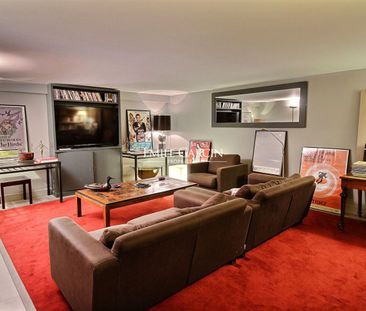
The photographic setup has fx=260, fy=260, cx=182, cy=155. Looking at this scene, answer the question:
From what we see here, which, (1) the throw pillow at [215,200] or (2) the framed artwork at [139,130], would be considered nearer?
(1) the throw pillow at [215,200]

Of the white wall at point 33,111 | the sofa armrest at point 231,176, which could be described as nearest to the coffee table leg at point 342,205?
the sofa armrest at point 231,176

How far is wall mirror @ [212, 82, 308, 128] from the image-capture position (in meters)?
4.46

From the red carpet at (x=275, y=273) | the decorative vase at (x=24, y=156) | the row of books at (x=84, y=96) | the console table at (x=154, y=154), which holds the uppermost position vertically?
the row of books at (x=84, y=96)

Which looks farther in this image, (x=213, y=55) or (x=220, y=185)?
(x=220, y=185)

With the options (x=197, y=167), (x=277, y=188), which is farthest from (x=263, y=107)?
(x=277, y=188)

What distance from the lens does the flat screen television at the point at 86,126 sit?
5062mm

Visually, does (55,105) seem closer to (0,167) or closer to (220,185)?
(0,167)

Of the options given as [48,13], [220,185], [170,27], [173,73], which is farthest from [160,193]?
[48,13]

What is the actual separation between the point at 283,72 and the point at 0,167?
4.56m

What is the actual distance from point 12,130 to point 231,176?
13.3ft

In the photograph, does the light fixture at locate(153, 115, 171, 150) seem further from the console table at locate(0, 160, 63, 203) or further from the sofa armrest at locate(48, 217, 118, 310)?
the sofa armrest at locate(48, 217, 118, 310)

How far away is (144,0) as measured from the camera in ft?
5.46

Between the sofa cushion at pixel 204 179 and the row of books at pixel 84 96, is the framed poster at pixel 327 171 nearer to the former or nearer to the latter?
the sofa cushion at pixel 204 179

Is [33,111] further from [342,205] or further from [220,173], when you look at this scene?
[342,205]
